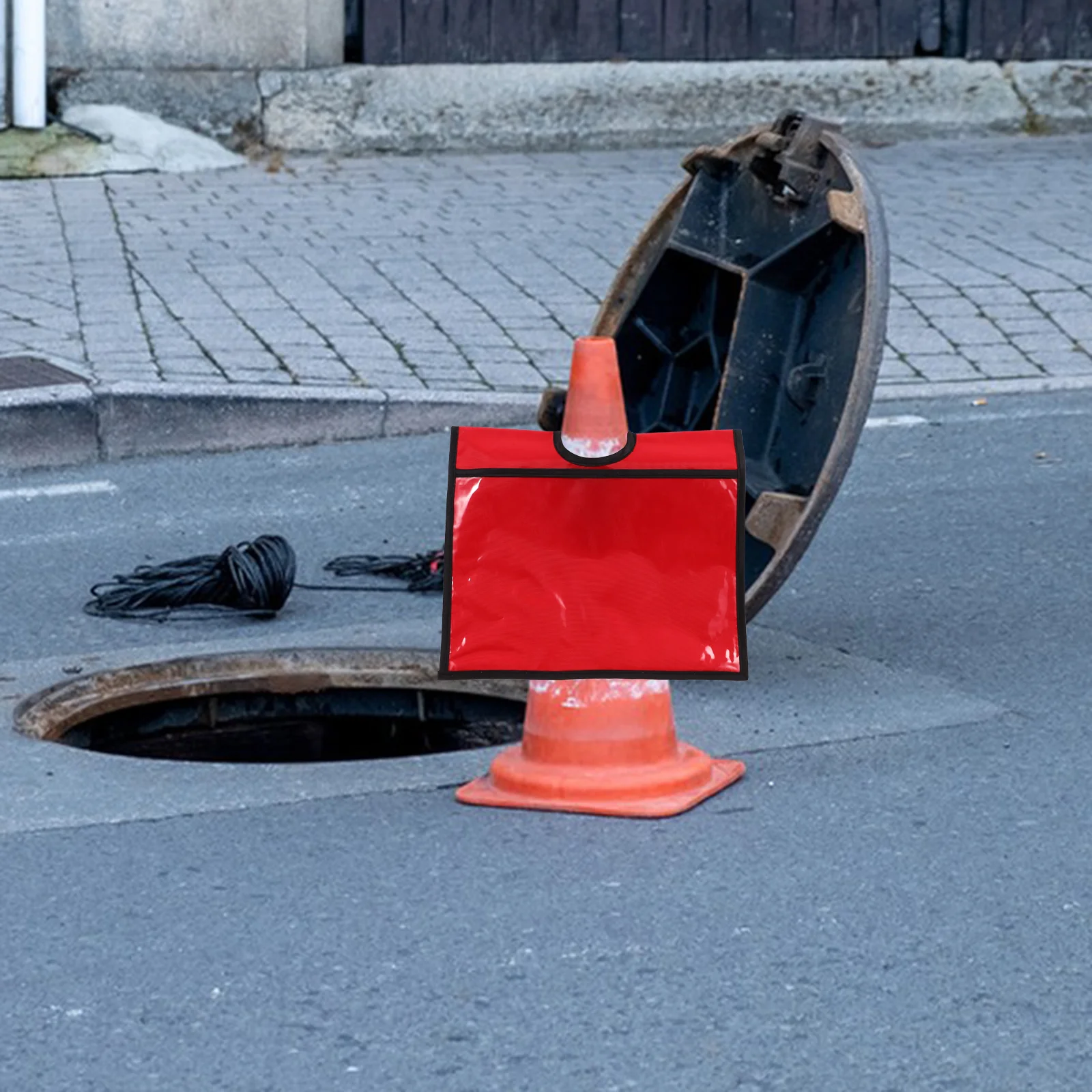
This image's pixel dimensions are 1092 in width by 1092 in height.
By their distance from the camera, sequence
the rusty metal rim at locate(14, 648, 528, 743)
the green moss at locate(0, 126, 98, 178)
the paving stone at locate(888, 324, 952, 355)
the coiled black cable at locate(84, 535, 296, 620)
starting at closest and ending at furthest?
the rusty metal rim at locate(14, 648, 528, 743)
the coiled black cable at locate(84, 535, 296, 620)
the paving stone at locate(888, 324, 952, 355)
the green moss at locate(0, 126, 98, 178)

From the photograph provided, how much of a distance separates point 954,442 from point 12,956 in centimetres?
451

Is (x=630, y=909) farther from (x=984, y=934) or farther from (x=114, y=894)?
(x=114, y=894)

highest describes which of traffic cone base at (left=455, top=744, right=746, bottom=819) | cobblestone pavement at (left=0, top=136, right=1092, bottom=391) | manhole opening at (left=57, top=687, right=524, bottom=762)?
cobblestone pavement at (left=0, top=136, right=1092, bottom=391)

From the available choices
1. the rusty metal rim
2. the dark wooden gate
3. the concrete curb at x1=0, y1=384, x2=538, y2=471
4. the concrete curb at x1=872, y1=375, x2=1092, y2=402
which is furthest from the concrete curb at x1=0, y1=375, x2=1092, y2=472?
the dark wooden gate

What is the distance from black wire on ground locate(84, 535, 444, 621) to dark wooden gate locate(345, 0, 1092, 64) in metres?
7.13

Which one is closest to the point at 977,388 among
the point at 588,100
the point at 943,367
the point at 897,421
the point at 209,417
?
the point at 943,367

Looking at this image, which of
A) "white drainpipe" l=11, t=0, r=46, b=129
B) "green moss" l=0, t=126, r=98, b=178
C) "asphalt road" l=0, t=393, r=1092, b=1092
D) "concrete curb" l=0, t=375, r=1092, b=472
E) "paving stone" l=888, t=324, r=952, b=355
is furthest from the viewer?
"white drainpipe" l=11, t=0, r=46, b=129

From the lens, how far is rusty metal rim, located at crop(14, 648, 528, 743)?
5160mm

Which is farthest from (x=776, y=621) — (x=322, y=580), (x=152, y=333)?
(x=152, y=333)

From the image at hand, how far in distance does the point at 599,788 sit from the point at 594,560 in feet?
1.37

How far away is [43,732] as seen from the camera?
4.90m

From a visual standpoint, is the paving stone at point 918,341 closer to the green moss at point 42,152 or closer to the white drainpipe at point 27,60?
the green moss at point 42,152

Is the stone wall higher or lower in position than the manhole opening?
higher

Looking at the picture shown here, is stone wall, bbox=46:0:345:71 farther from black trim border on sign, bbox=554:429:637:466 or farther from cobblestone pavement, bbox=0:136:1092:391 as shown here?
black trim border on sign, bbox=554:429:637:466
